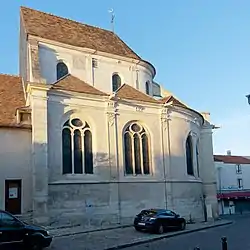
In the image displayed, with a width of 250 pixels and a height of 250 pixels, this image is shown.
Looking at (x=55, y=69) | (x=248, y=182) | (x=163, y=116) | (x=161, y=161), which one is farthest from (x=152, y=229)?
(x=248, y=182)

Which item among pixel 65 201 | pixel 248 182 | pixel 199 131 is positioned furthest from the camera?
pixel 248 182

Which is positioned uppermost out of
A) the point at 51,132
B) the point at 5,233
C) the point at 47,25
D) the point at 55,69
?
the point at 47,25

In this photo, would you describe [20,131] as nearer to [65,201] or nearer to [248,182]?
[65,201]

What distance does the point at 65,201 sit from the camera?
2269 centimetres

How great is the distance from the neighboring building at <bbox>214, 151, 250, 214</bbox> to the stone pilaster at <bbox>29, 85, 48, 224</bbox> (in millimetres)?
35565

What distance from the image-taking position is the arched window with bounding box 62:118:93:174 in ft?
78.4

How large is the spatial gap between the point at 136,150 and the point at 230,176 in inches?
1513

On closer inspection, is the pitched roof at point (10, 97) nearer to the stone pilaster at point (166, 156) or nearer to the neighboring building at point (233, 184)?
the stone pilaster at point (166, 156)

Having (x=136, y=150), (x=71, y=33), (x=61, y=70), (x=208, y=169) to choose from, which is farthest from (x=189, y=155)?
(x=71, y=33)

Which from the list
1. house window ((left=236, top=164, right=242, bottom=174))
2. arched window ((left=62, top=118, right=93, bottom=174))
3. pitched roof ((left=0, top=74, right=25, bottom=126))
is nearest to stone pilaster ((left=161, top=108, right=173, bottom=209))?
arched window ((left=62, top=118, right=93, bottom=174))

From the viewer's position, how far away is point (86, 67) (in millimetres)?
29188

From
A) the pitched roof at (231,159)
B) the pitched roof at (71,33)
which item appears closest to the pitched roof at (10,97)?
the pitched roof at (71,33)

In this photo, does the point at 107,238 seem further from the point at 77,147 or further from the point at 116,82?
the point at 116,82

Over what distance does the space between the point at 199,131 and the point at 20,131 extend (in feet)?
56.1
